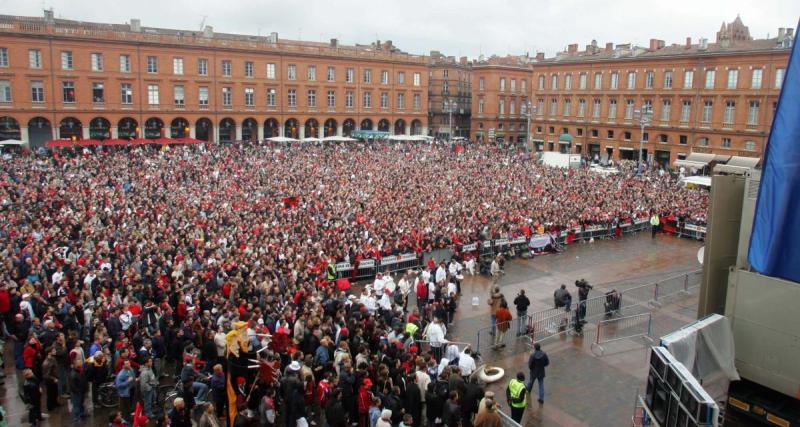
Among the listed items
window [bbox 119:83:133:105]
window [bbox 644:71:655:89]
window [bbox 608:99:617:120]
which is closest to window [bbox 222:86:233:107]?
window [bbox 119:83:133:105]

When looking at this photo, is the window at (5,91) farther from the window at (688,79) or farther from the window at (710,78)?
the window at (710,78)

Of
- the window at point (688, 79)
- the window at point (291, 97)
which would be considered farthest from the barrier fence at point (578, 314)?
the window at point (291, 97)

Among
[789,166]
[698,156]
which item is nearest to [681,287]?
[789,166]

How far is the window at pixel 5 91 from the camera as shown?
45406 mm

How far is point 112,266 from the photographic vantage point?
18031 millimetres

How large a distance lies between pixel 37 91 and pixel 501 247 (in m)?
41.3

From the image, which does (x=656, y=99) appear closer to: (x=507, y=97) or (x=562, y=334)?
(x=507, y=97)

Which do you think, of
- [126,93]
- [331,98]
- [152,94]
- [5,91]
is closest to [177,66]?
[152,94]

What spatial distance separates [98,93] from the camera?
49.5m

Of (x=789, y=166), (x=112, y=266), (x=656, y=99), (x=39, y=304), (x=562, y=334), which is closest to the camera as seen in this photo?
(x=789, y=166)

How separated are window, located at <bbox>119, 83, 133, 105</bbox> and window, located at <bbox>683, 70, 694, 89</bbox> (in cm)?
5064

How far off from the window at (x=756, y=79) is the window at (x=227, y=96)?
46828mm

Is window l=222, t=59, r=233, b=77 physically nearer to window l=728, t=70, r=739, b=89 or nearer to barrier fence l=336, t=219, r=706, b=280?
barrier fence l=336, t=219, r=706, b=280

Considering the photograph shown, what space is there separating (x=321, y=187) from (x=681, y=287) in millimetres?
18632
